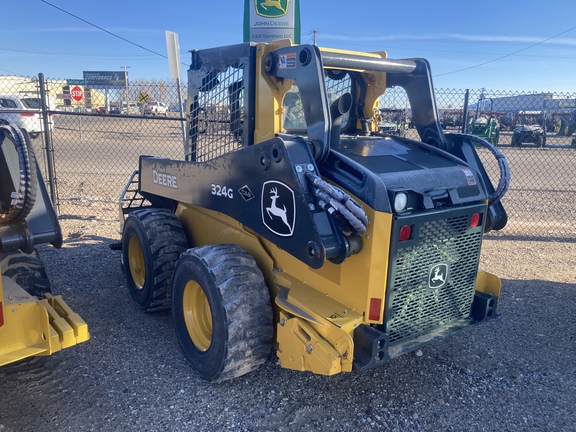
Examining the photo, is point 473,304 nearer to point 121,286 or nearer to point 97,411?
point 97,411

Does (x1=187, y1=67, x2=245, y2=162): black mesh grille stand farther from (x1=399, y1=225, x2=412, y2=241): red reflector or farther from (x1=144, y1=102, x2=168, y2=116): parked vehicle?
(x1=144, y1=102, x2=168, y2=116): parked vehicle

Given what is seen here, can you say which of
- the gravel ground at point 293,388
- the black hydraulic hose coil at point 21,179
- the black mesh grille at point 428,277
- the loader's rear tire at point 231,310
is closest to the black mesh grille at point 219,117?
the loader's rear tire at point 231,310

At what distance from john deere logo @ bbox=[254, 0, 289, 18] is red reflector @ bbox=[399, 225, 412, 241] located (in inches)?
249

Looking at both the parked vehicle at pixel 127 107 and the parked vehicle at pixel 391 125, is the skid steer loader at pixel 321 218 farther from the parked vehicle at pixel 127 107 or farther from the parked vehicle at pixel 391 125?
the parked vehicle at pixel 127 107

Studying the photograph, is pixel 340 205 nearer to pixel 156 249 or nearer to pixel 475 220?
pixel 475 220

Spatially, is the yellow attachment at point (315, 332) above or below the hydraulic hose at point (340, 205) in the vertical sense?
below

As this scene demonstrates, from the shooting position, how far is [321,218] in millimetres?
2914

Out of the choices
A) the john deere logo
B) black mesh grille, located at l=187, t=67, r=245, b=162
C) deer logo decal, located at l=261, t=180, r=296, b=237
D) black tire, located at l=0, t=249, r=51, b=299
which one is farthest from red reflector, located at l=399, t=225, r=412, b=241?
the john deere logo

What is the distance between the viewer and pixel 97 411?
A: 131 inches

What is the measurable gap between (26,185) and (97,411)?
5.14 ft

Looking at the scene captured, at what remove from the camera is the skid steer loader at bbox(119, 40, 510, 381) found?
2992mm

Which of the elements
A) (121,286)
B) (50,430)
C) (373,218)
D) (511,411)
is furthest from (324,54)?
(121,286)

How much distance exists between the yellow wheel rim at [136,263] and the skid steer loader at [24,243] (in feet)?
5.36

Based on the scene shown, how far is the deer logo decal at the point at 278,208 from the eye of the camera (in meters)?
3.04
